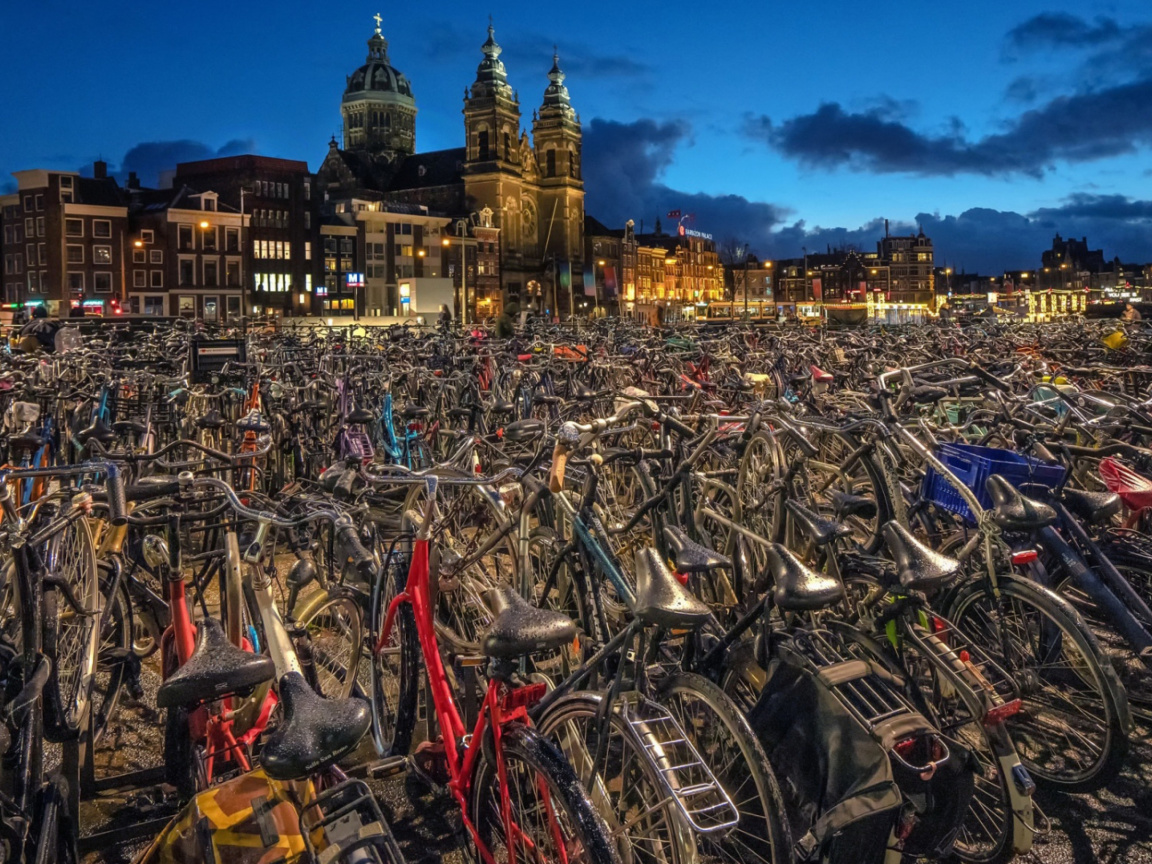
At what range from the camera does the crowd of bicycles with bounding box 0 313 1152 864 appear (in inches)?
104

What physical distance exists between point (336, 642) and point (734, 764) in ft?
6.92

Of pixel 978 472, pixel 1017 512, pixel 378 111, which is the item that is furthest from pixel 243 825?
pixel 378 111

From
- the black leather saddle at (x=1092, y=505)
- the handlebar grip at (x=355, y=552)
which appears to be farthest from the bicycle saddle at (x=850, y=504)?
the handlebar grip at (x=355, y=552)

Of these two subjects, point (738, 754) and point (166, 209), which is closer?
point (738, 754)

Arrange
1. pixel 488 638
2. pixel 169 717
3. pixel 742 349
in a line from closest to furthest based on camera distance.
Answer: pixel 488 638 < pixel 169 717 < pixel 742 349

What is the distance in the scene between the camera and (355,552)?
3785 mm

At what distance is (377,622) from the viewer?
157 inches

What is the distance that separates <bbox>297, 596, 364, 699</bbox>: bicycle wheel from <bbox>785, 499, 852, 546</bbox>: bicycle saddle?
199 centimetres

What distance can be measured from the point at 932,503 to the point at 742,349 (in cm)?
1254

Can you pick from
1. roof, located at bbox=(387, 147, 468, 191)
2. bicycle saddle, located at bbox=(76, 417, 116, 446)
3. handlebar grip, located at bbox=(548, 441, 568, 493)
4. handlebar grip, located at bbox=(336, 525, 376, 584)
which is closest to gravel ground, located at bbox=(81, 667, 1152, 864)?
handlebar grip, located at bbox=(336, 525, 376, 584)

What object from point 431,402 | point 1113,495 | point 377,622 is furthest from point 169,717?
point 431,402

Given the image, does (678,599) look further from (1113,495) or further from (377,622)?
(1113,495)

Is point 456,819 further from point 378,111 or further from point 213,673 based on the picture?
point 378,111

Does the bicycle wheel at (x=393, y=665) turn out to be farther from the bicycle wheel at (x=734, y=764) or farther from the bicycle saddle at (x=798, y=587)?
the bicycle saddle at (x=798, y=587)
